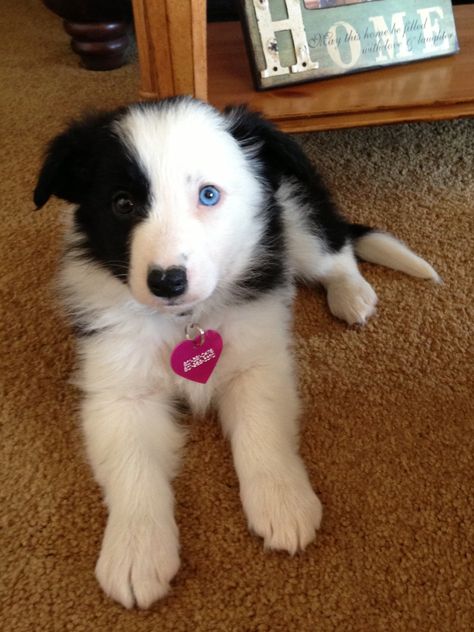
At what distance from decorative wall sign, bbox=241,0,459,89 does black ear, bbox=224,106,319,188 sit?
0.70 metres

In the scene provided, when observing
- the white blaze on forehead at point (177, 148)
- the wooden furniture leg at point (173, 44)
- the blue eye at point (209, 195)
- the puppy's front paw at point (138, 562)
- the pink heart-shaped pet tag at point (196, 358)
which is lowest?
the puppy's front paw at point (138, 562)

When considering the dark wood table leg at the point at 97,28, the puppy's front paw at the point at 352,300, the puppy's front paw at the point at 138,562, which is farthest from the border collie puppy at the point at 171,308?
the dark wood table leg at the point at 97,28

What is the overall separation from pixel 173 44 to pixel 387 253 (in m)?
0.92

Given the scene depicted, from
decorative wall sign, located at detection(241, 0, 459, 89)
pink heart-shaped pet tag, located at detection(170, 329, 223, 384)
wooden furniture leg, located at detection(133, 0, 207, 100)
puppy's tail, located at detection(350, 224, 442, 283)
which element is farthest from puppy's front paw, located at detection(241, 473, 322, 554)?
decorative wall sign, located at detection(241, 0, 459, 89)

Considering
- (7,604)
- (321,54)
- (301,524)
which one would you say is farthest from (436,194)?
(7,604)

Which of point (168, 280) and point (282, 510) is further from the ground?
point (168, 280)

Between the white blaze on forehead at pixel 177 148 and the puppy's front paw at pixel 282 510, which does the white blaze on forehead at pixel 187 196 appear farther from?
the puppy's front paw at pixel 282 510

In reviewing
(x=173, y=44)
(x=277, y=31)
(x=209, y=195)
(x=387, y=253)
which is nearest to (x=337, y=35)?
(x=277, y=31)

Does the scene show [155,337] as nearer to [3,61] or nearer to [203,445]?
[203,445]

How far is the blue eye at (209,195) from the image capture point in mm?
1241

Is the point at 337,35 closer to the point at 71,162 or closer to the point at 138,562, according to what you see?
the point at 71,162

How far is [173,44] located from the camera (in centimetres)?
186

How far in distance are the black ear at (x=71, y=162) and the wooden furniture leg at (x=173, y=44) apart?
23.8 inches

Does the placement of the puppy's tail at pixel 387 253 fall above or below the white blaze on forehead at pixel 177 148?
below
